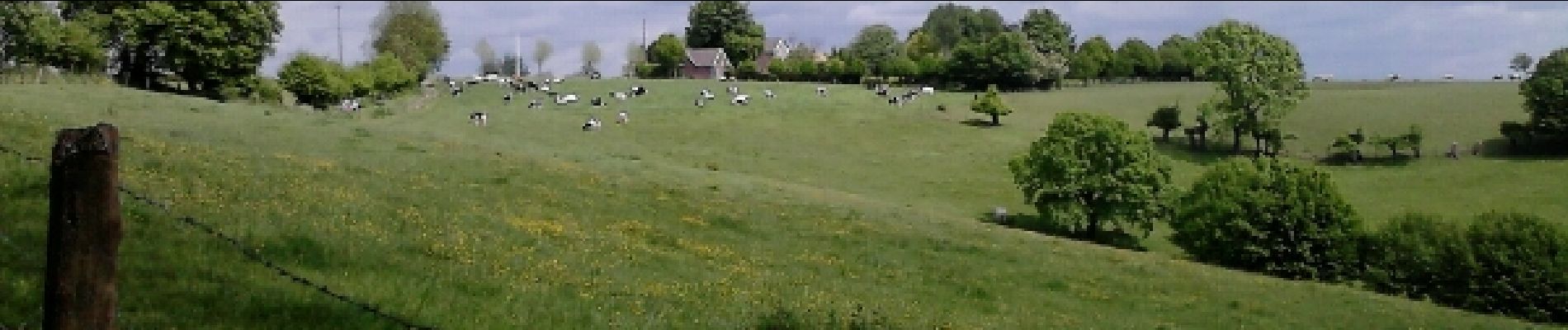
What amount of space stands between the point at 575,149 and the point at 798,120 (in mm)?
34123

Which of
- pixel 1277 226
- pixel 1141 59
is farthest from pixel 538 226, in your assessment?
pixel 1141 59

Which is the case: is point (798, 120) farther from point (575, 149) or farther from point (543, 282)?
point (543, 282)

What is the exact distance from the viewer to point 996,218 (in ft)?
198

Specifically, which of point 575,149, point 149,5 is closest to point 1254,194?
point 575,149

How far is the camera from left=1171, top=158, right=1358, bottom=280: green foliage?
170ft

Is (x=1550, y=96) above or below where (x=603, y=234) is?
above

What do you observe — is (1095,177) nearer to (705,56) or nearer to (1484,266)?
(1484,266)

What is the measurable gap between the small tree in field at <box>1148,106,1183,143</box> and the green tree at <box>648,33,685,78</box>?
89.3 meters

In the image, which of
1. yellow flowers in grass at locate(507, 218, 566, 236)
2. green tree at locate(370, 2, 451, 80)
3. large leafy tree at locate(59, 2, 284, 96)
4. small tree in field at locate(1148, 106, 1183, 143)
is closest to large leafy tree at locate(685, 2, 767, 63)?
green tree at locate(370, 2, 451, 80)

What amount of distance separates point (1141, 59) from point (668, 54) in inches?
3069

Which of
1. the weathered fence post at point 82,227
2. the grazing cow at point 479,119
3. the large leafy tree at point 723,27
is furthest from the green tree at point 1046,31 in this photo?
the weathered fence post at point 82,227

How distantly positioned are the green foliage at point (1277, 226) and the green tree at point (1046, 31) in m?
98.5

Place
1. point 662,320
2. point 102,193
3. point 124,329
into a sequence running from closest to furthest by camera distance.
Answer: point 102,193 → point 124,329 → point 662,320

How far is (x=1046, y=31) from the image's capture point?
164 metres
